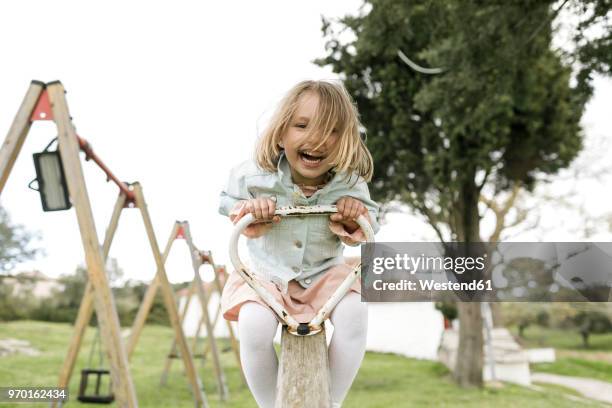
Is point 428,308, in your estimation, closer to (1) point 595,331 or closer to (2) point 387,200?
(1) point 595,331

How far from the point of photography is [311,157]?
230 cm

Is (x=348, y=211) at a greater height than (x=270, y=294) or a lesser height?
greater

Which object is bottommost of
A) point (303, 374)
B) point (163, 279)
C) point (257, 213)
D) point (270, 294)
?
point (303, 374)

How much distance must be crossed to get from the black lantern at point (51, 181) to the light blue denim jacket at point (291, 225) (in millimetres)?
1524

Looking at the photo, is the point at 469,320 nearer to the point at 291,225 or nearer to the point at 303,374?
the point at 291,225

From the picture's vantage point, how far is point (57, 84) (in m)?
3.52

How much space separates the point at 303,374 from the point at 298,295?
1.28 feet

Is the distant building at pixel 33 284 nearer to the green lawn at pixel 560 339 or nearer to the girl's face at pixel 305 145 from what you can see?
the girl's face at pixel 305 145

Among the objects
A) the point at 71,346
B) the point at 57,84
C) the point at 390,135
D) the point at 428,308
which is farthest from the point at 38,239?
the point at 428,308

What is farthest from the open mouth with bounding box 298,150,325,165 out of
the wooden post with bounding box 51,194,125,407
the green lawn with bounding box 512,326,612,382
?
the green lawn with bounding box 512,326,612,382

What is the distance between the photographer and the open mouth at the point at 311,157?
2.28 metres

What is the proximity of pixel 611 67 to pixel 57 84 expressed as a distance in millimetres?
4054

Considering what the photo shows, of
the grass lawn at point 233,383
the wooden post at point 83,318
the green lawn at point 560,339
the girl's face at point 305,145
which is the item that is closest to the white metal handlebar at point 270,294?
the girl's face at point 305,145

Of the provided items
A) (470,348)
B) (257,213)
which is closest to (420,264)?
(257,213)
